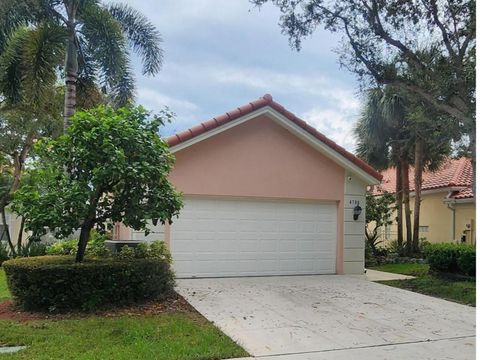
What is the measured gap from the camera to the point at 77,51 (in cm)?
1380

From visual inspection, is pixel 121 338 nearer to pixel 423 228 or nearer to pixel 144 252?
A: pixel 144 252

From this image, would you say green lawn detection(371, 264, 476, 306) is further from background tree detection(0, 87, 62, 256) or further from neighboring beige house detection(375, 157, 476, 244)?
background tree detection(0, 87, 62, 256)

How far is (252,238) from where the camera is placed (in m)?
11.9

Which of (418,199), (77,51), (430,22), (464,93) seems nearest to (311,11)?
(430,22)

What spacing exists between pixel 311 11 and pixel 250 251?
5.98m

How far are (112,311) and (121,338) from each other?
1.58 m

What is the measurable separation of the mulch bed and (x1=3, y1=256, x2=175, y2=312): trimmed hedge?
0.14 metres

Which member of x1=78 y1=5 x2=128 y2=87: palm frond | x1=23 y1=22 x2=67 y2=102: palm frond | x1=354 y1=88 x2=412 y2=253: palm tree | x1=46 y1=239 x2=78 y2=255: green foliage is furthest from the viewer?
x1=354 y1=88 x2=412 y2=253: palm tree

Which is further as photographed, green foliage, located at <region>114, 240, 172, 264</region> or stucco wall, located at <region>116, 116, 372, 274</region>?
stucco wall, located at <region>116, 116, 372, 274</region>

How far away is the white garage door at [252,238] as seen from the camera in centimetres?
1134

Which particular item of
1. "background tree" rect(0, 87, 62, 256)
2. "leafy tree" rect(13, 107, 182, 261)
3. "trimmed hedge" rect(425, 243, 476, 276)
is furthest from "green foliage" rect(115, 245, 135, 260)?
"background tree" rect(0, 87, 62, 256)

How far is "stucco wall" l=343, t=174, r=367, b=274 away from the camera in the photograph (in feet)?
41.4

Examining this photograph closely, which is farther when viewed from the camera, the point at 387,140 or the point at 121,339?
the point at 387,140

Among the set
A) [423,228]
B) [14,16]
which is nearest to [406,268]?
[423,228]
